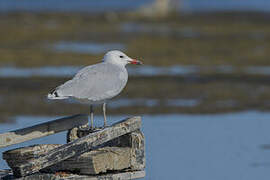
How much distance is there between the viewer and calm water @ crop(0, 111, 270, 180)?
9.67 meters

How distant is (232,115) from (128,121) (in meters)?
7.38

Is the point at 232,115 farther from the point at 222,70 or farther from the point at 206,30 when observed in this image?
the point at 206,30

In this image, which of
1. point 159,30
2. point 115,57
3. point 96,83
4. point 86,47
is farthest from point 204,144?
point 159,30

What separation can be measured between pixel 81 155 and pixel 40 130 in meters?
0.57

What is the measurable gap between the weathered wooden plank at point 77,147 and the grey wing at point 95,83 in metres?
0.54

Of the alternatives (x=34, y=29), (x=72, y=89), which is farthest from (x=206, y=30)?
(x=72, y=89)

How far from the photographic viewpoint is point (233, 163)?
1016 centimetres

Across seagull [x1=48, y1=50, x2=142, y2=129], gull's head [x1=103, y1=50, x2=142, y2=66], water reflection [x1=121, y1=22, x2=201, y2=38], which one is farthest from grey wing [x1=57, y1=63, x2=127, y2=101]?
water reflection [x1=121, y1=22, x2=201, y2=38]

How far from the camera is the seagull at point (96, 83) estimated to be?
22.7 ft

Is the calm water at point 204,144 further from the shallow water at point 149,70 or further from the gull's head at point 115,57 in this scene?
the shallow water at point 149,70

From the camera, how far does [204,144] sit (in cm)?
1115

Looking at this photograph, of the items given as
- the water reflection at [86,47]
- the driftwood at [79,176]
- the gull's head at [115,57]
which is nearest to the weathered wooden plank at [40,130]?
the driftwood at [79,176]

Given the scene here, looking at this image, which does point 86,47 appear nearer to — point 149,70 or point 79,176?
point 149,70

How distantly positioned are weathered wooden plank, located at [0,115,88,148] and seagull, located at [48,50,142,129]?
0.62ft
